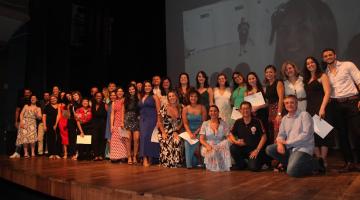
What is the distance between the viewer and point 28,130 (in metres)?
6.35

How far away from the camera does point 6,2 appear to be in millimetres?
5367

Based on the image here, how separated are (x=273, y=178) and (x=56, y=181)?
2.15 meters

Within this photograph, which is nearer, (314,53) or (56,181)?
(56,181)


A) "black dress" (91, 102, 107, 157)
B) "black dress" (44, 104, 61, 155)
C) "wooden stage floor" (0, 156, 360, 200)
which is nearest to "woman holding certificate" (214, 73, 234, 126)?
"wooden stage floor" (0, 156, 360, 200)

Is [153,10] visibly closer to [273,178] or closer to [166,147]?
[166,147]

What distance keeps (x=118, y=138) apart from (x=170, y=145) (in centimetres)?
106

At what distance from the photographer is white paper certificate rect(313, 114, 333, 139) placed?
11.0 ft

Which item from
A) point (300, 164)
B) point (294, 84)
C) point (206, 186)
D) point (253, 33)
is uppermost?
point (253, 33)

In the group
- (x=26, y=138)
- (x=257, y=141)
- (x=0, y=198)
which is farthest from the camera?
(x=26, y=138)

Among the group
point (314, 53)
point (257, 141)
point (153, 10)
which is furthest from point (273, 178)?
point (153, 10)

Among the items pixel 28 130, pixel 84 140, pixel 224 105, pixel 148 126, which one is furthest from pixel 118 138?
pixel 28 130

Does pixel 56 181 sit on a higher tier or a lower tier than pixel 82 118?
lower

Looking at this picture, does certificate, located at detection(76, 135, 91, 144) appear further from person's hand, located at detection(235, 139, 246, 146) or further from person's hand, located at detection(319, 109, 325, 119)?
person's hand, located at detection(319, 109, 325, 119)

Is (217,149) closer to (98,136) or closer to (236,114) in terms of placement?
(236,114)
